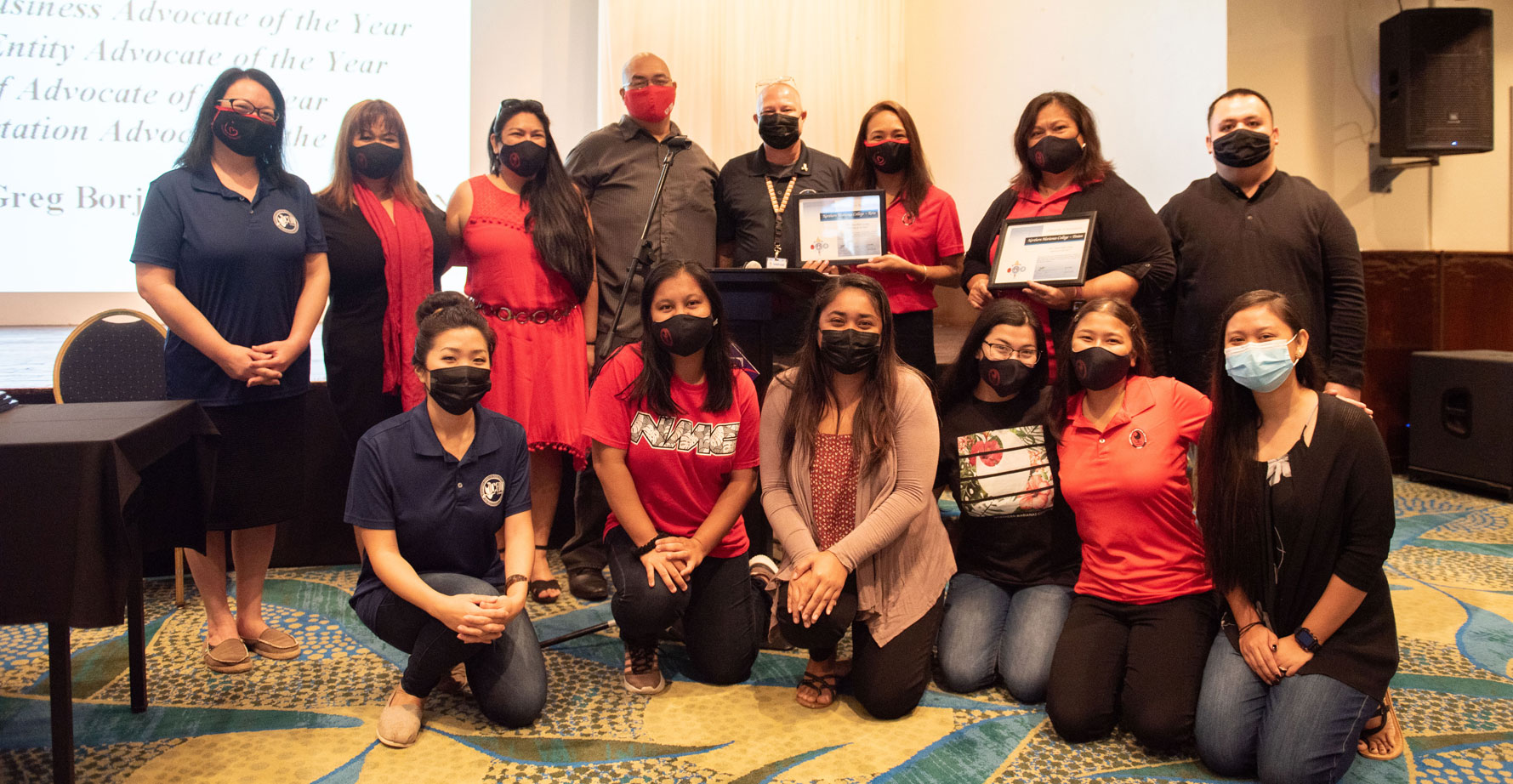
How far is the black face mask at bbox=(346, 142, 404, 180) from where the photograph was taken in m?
2.83

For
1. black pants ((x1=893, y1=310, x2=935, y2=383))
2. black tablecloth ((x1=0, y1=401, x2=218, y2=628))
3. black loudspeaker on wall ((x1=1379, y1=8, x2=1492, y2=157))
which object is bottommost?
black tablecloth ((x1=0, y1=401, x2=218, y2=628))

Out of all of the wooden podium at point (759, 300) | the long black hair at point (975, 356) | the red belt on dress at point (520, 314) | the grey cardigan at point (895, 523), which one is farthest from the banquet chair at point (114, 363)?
the long black hair at point (975, 356)

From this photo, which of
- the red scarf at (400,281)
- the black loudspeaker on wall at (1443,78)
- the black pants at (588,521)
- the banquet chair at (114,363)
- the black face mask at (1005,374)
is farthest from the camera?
the black loudspeaker on wall at (1443,78)

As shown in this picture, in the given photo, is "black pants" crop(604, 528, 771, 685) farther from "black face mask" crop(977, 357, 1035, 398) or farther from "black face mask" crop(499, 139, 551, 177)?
"black face mask" crop(499, 139, 551, 177)

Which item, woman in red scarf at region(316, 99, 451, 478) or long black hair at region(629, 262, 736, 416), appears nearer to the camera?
long black hair at region(629, 262, 736, 416)

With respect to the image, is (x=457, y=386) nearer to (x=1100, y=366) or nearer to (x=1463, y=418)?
(x=1100, y=366)

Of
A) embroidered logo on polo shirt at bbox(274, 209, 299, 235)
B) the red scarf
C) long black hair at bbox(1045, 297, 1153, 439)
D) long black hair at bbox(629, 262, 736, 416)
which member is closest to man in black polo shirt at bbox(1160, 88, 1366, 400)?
long black hair at bbox(1045, 297, 1153, 439)

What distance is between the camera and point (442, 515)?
2.25 metres

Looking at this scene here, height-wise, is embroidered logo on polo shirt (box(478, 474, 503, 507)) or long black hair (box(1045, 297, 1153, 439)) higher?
long black hair (box(1045, 297, 1153, 439))

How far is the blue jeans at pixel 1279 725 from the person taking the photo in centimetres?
189

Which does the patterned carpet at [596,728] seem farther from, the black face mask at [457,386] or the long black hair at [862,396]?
the black face mask at [457,386]

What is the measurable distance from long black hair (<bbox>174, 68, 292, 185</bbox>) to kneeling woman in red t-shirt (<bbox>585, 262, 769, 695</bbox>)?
1.06 m

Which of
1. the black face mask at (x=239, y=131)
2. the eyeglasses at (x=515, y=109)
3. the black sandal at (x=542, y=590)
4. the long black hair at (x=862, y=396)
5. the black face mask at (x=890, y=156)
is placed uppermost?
the eyeglasses at (x=515, y=109)

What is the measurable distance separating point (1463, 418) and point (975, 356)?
3522 mm
